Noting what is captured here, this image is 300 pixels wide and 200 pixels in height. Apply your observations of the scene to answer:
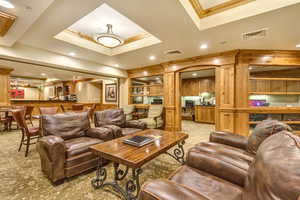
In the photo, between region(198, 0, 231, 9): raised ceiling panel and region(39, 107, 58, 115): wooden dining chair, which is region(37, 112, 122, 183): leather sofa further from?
region(198, 0, 231, 9): raised ceiling panel

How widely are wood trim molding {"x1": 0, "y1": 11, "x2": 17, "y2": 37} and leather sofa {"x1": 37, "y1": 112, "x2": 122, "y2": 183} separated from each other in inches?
64.8

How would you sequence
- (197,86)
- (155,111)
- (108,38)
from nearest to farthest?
(108,38) < (155,111) < (197,86)

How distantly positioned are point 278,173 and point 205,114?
6487mm

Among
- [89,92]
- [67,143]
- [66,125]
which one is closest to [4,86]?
[89,92]

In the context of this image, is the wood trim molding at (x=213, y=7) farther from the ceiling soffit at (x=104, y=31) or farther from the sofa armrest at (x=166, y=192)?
the sofa armrest at (x=166, y=192)

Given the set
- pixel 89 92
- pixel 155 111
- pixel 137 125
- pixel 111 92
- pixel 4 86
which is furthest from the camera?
pixel 89 92

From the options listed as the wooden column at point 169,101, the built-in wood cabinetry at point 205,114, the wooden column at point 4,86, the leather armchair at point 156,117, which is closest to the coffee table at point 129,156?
the leather armchair at point 156,117

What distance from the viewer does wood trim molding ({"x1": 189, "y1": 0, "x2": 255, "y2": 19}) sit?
2290mm

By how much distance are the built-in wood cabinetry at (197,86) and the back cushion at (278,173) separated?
22.0 feet

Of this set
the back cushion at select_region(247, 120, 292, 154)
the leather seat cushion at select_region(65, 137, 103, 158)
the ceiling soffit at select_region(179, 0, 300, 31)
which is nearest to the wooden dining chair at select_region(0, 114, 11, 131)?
the leather seat cushion at select_region(65, 137, 103, 158)

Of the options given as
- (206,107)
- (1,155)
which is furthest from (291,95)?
(1,155)

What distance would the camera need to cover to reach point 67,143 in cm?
216

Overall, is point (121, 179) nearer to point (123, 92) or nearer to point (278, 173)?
point (278, 173)

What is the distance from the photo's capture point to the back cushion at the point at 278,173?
1.89 ft
